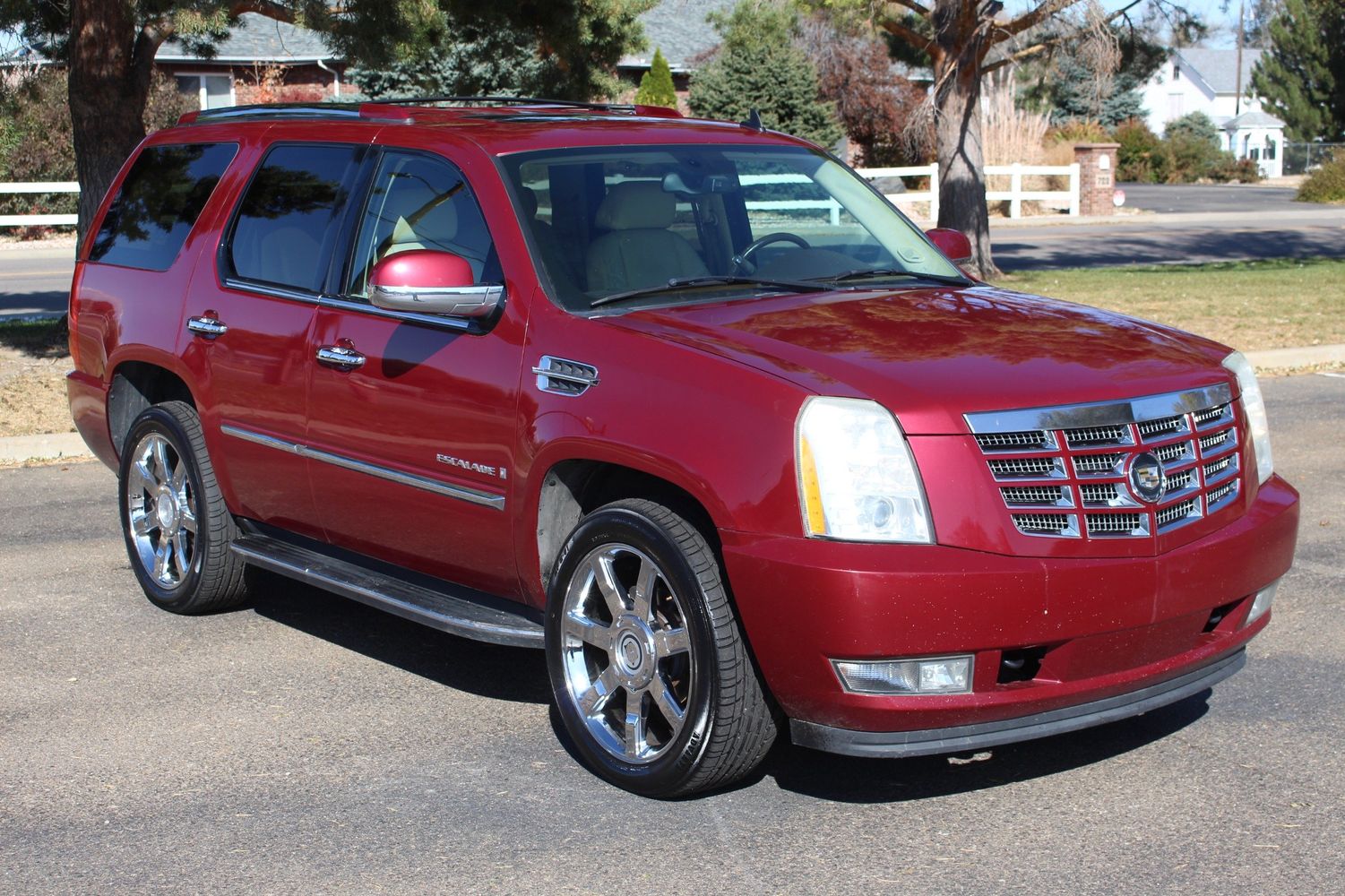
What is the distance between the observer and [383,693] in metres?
5.65

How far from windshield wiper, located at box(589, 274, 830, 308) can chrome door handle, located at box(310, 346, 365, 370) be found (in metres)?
0.97

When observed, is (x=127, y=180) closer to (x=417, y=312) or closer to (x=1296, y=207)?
(x=417, y=312)

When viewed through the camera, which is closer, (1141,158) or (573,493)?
(573,493)

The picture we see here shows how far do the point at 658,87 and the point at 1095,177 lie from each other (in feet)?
36.8

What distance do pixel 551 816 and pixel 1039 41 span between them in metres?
20.4

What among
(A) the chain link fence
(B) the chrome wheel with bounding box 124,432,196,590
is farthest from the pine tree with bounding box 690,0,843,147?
(A) the chain link fence

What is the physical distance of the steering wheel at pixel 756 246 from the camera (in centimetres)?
548

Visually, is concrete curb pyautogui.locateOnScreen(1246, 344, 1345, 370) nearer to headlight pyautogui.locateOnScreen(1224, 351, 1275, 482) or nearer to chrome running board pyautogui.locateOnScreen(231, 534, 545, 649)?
headlight pyautogui.locateOnScreen(1224, 351, 1275, 482)

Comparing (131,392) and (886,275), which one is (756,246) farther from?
(131,392)

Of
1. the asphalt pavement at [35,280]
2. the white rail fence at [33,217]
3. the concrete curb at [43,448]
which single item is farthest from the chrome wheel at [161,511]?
the white rail fence at [33,217]

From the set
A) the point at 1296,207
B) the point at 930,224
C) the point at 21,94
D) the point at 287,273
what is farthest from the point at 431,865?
the point at 1296,207

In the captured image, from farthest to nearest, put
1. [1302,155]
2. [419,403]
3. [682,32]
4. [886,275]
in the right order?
[1302,155]
[682,32]
[886,275]
[419,403]

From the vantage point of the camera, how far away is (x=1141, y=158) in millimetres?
61031

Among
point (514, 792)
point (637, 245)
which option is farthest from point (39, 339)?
point (514, 792)
